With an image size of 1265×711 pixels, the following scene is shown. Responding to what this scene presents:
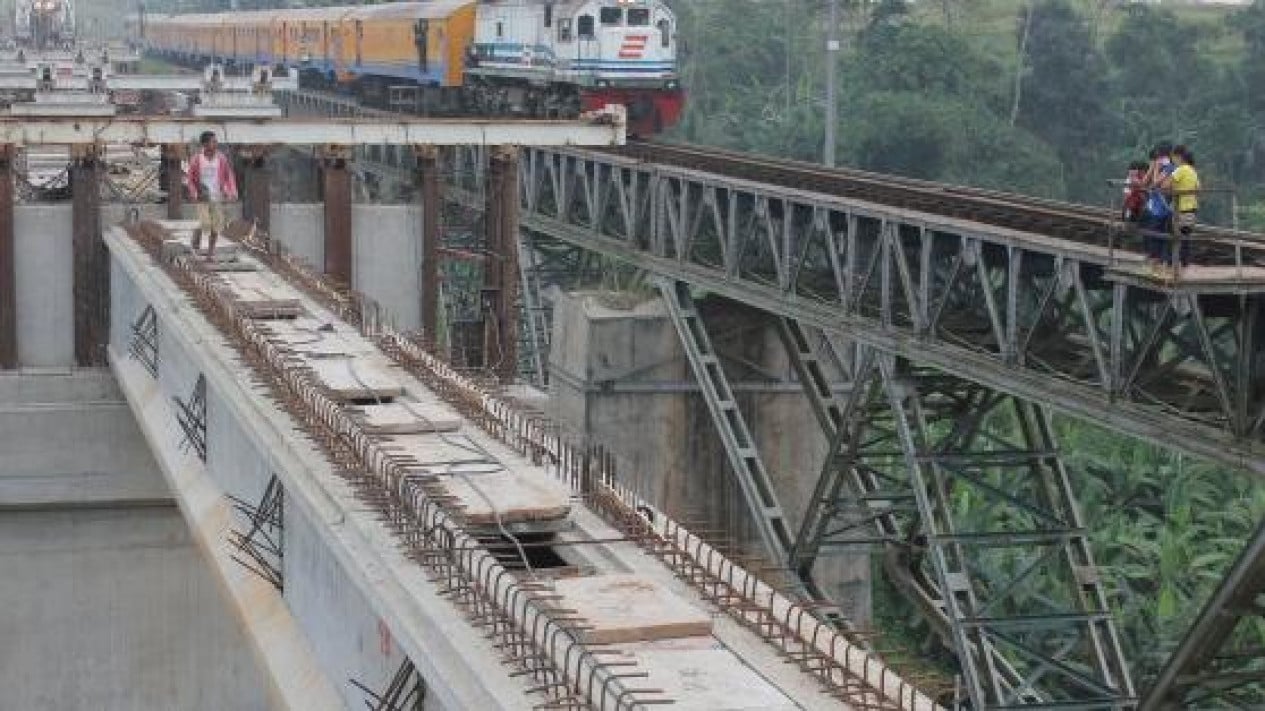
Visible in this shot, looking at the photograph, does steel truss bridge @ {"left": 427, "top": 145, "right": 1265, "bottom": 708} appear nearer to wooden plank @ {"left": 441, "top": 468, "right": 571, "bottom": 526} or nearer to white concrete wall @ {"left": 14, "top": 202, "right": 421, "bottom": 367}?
white concrete wall @ {"left": 14, "top": 202, "right": 421, "bottom": 367}

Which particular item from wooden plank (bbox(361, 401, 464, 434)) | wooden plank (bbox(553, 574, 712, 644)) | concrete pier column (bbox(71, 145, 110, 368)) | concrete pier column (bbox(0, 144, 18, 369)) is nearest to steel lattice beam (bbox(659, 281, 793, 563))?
concrete pier column (bbox(71, 145, 110, 368))

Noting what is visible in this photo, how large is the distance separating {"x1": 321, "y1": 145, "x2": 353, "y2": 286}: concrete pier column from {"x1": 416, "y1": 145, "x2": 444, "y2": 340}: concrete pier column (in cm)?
88

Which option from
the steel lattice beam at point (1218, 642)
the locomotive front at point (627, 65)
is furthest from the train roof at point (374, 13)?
the steel lattice beam at point (1218, 642)

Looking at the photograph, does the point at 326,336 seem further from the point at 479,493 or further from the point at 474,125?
the point at 474,125

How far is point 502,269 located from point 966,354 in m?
7.74

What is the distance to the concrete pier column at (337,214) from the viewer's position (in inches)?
1045

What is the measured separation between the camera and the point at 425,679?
34.6 ft

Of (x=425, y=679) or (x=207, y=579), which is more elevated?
(x=425, y=679)

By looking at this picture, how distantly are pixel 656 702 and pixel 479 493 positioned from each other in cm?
398

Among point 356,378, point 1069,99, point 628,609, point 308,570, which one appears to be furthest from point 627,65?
point 1069,99

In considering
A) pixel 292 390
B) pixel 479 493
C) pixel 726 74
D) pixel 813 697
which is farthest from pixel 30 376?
pixel 726 74

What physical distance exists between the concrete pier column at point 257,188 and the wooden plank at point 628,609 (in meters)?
16.5

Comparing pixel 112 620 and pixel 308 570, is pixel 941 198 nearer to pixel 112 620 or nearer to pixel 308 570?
pixel 112 620

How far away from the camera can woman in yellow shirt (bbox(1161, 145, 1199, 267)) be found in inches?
680
